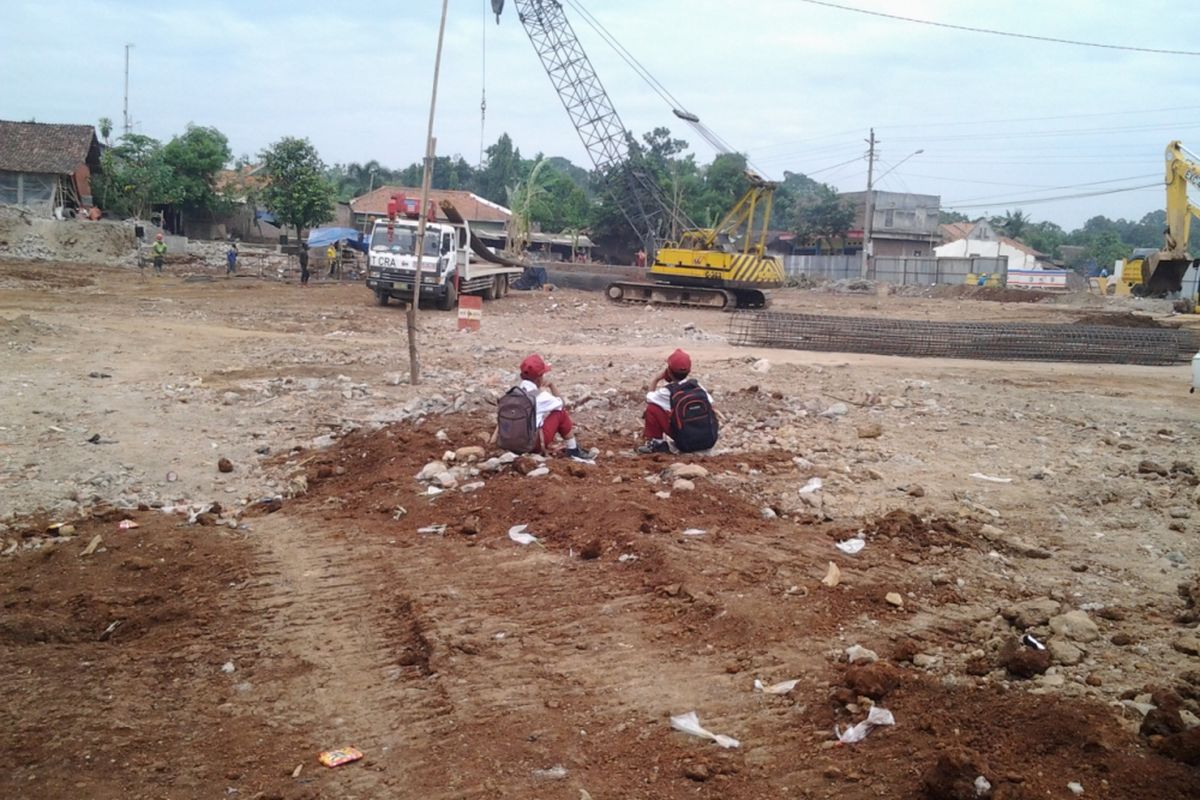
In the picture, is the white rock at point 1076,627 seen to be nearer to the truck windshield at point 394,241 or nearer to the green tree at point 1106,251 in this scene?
the truck windshield at point 394,241

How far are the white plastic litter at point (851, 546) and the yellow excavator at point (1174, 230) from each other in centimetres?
2018

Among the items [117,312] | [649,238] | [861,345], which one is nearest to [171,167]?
[649,238]

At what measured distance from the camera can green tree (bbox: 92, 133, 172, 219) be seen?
41719mm

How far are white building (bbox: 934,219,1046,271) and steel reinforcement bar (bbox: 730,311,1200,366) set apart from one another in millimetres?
52244

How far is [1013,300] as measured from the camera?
38.4 meters

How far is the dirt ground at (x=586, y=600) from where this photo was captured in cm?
343

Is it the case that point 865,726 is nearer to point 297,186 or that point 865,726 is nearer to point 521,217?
point 297,186

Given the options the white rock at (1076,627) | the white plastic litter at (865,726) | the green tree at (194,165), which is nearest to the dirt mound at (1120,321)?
the white rock at (1076,627)

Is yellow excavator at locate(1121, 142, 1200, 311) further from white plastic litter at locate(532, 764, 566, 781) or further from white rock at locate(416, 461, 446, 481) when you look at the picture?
white plastic litter at locate(532, 764, 566, 781)

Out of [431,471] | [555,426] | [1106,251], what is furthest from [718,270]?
[1106,251]

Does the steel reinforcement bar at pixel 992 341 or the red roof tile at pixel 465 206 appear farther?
the red roof tile at pixel 465 206

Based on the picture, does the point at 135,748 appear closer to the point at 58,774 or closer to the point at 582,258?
the point at 58,774

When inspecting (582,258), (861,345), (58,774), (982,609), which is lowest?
(58,774)

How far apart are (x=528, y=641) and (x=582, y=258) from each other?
54354 millimetres
